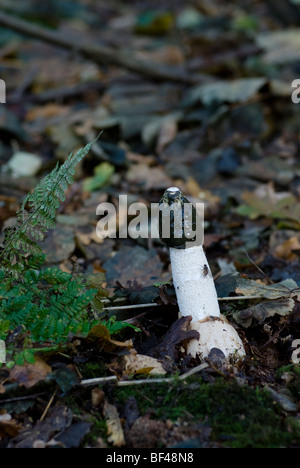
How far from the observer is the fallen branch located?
25.7ft

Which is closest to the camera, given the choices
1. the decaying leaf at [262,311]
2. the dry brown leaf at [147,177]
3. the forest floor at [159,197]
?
the forest floor at [159,197]

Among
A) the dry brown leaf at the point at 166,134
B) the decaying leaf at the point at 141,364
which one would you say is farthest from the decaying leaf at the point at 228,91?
the decaying leaf at the point at 141,364

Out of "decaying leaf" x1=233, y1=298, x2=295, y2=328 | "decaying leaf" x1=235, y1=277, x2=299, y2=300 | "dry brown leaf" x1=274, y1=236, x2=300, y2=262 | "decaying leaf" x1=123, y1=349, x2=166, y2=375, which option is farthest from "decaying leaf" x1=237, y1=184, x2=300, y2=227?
"decaying leaf" x1=123, y1=349, x2=166, y2=375

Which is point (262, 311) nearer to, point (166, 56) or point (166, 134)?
point (166, 134)

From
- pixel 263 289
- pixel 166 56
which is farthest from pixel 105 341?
pixel 166 56

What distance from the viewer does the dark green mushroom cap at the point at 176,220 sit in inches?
105

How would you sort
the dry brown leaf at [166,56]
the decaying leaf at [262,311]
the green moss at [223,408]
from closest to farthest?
the green moss at [223,408], the decaying leaf at [262,311], the dry brown leaf at [166,56]

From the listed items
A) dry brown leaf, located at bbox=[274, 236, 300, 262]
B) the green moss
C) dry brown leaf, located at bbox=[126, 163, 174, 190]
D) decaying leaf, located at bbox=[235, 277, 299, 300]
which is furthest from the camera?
dry brown leaf, located at bbox=[126, 163, 174, 190]

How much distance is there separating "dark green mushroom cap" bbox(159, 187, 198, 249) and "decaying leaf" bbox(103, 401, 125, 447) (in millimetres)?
898

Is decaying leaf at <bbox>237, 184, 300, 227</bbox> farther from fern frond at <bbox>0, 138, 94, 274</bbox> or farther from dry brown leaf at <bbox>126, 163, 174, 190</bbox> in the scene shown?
fern frond at <bbox>0, 138, 94, 274</bbox>

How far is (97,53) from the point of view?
8.02 metres

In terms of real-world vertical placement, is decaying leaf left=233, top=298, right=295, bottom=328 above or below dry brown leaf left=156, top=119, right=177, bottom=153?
below

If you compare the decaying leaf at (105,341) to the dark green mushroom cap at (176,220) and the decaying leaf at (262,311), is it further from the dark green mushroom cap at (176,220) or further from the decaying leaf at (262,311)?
the decaying leaf at (262,311)

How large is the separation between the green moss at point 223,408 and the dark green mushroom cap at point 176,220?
0.73 metres
